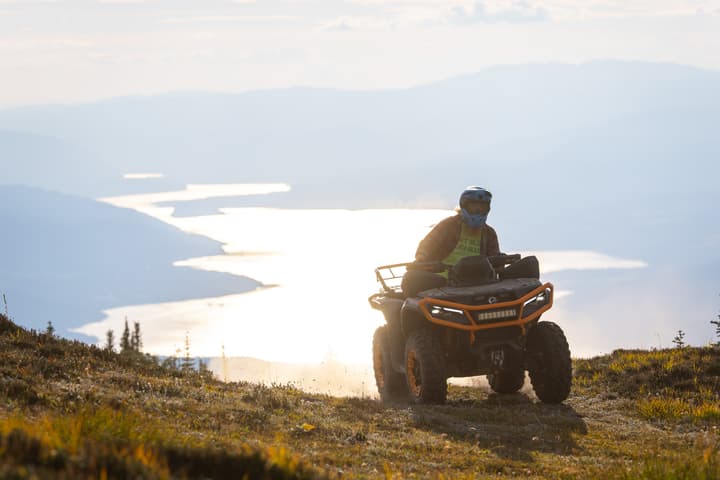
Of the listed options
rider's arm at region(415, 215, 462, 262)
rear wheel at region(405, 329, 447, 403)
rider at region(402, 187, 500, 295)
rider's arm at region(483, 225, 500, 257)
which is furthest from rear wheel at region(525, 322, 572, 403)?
rider's arm at region(415, 215, 462, 262)

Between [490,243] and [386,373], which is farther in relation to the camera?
[386,373]

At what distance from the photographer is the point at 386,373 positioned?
15492 millimetres

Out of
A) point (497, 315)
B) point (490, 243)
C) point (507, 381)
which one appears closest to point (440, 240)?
point (490, 243)

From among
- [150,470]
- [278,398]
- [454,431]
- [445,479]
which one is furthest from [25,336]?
[150,470]

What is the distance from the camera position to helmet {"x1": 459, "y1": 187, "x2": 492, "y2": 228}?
14.3 metres

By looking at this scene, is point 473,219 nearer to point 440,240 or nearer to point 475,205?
point 475,205

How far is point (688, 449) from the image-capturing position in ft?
32.8

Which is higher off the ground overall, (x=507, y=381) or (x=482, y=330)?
(x=482, y=330)

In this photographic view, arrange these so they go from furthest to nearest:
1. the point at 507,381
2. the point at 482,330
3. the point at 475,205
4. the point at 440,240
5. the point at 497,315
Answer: the point at 507,381
the point at 440,240
the point at 475,205
the point at 482,330
the point at 497,315

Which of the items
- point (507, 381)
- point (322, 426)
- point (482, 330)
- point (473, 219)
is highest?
point (473, 219)

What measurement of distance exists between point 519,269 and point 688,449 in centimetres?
482

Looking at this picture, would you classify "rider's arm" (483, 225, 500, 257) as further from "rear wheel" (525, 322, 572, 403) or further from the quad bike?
"rear wheel" (525, 322, 572, 403)

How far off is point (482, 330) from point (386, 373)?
2465 mm

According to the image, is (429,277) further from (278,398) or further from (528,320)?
(278,398)
